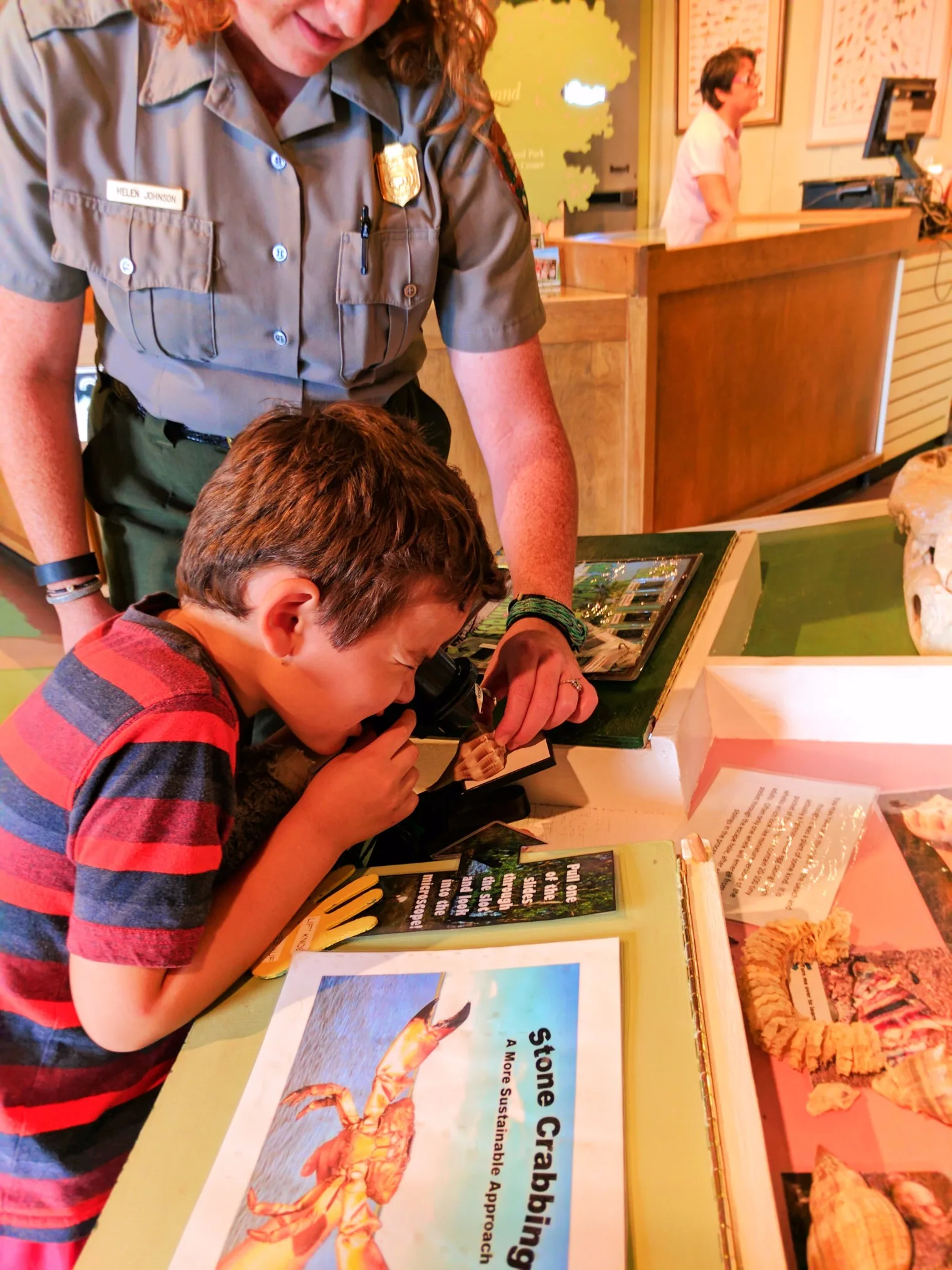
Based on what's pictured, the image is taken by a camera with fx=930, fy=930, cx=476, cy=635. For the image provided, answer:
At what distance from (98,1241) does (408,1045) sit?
0.66ft

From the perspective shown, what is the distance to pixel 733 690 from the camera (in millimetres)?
1067

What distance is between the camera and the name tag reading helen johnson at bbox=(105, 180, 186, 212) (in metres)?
0.97

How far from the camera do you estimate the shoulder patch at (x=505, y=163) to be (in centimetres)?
107

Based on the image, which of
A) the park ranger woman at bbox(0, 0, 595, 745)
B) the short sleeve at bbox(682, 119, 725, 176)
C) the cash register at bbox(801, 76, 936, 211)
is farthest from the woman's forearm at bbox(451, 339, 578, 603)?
the cash register at bbox(801, 76, 936, 211)

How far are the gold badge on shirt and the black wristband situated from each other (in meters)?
0.55

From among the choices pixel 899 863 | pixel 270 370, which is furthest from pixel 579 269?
pixel 899 863

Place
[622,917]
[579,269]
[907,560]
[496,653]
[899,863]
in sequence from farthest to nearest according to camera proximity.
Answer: [579,269], [907,560], [496,653], [899,863], [622,917]

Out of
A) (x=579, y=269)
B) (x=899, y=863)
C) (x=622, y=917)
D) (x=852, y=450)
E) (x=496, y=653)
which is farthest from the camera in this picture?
(x=852, y=450)

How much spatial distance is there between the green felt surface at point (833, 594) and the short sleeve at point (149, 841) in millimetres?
846

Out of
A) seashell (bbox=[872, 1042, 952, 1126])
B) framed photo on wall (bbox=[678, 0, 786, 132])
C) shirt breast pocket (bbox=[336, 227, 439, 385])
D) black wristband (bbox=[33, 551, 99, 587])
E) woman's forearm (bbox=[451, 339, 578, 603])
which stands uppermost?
framed photo on wall (bbox=[678, 0, 786, 132])

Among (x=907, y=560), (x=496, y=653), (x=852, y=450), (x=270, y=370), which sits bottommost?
(x=852, y=450)

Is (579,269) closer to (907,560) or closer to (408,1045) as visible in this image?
(907,560)

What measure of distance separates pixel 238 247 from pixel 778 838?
818 mm

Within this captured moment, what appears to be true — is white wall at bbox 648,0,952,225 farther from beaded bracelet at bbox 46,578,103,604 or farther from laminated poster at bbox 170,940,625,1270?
laminated poster at bbox 170,940,625,1270
